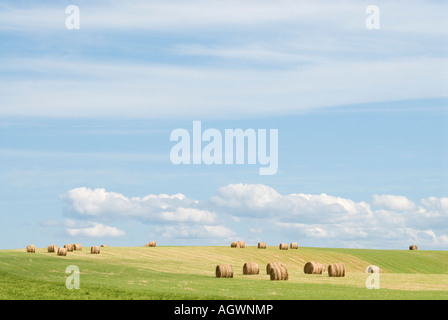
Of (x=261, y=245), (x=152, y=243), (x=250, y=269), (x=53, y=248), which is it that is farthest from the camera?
(x=152, y=243)

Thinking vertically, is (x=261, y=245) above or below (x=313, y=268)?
above

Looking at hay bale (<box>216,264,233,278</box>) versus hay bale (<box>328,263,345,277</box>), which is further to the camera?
hay bale (<box>328,263,345,277</box>)

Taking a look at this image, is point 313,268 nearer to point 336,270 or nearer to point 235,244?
point 336,270

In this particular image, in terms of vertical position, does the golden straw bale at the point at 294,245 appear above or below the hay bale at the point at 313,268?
above

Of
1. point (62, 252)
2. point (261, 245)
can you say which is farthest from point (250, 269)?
point (261, 245)

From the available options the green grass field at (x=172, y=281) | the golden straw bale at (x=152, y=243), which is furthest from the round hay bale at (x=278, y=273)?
the golden straw bale at (x=152, y=243)

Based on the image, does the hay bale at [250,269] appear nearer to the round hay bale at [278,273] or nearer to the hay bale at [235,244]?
the round hay bale at [278,273]

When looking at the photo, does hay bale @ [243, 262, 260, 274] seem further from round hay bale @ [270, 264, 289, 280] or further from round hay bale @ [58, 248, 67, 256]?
round hay bale @ [58, 248, 67, 256]

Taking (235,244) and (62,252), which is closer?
(62,252)

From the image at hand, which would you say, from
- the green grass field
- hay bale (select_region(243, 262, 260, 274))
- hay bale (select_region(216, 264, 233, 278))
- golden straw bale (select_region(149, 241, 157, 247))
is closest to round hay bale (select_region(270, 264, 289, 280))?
the green grass field

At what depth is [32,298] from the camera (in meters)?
33.4
